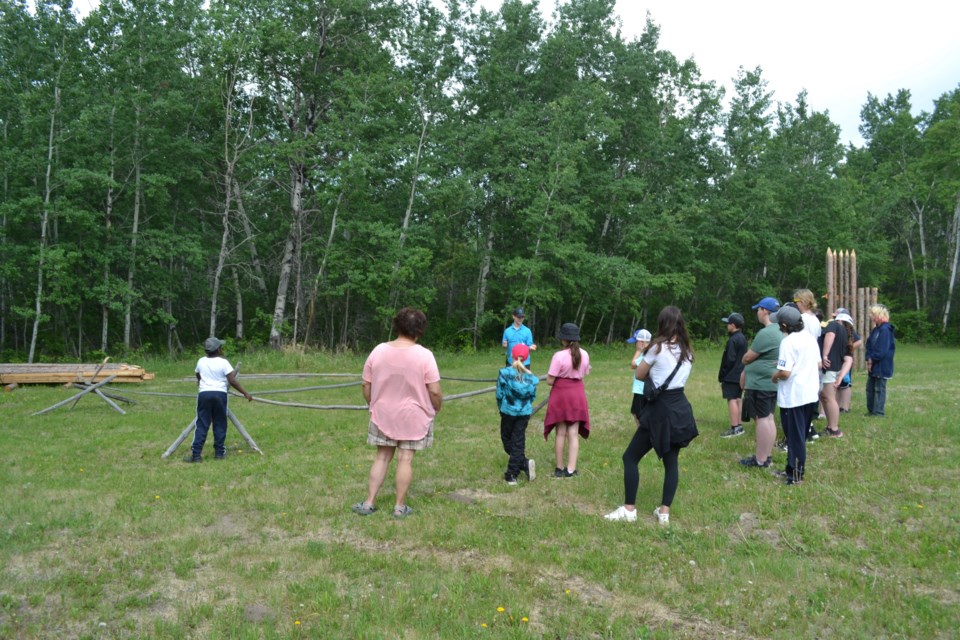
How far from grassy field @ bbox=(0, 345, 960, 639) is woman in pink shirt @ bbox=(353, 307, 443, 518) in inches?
25.3

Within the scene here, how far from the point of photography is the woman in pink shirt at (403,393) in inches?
219

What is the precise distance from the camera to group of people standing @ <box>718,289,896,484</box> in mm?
6371

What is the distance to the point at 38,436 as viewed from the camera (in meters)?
9.87

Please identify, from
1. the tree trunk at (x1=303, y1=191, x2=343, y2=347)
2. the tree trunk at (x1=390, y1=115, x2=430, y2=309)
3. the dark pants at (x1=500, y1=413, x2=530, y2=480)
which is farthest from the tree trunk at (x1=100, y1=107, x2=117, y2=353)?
the dark pants at (x1=500, y1=413, x2=530, y2=480)

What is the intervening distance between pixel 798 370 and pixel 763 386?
102cm

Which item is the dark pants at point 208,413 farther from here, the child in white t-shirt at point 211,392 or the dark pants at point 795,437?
the dark pants at point 795,437

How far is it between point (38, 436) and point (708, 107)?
31.3m

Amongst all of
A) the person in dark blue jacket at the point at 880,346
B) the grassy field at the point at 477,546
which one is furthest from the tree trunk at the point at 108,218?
the person in dark blue jacket at the point at 880,346

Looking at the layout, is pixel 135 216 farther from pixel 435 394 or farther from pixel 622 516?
pixel 622 516

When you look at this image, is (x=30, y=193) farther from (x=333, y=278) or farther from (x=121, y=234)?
(x=333, y=278)

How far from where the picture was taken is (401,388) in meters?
5.58

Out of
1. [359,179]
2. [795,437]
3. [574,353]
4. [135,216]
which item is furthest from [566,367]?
[135,216]

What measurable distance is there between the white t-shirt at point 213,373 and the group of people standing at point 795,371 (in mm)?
6293

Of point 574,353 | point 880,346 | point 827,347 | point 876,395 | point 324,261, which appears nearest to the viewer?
point 574,353
